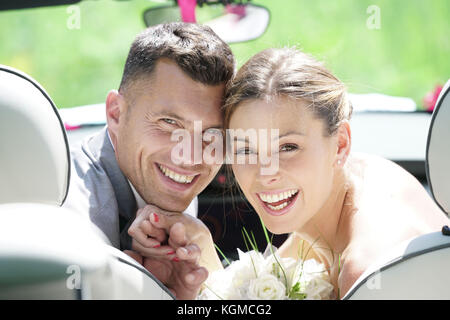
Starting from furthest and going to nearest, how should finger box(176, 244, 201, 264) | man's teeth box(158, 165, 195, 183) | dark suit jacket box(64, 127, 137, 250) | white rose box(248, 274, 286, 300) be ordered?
man's teeth box(158, 165, 195, 183), dark suit jacket box(64, 127, 137, 250), finger box(176, 244, 201, 264), white rose box(248, 274, 286, 300)

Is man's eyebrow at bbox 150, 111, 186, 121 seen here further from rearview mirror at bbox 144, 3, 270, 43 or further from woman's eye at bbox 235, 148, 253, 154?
rearview mirror at bbox 144, 3, 270, 43

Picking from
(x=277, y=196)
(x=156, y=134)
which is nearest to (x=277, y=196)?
(x=277, y=196)

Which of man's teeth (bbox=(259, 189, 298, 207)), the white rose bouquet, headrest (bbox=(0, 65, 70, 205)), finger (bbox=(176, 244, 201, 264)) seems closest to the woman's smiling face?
man's teeth (bbox=(259, 189, 298, 207))

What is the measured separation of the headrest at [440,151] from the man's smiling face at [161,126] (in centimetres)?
73

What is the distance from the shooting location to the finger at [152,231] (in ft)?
5.80

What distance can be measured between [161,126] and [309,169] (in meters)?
0.48

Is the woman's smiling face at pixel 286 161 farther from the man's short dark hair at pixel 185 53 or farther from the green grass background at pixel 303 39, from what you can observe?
the green grass background at pixel 303 39

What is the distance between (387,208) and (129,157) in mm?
800

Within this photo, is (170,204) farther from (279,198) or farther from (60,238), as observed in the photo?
(60,238)

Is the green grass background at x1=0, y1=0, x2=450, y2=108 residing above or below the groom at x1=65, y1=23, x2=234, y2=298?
above

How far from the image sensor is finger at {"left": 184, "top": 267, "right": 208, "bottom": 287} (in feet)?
5.47

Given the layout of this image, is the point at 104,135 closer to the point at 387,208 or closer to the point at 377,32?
the point at 387,208

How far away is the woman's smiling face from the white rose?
0.20m

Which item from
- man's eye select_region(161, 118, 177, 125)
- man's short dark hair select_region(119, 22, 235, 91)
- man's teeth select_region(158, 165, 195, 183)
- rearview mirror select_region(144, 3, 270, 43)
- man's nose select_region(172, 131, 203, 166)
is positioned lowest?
man's teeth select_region(158, 165, 195, 183)
